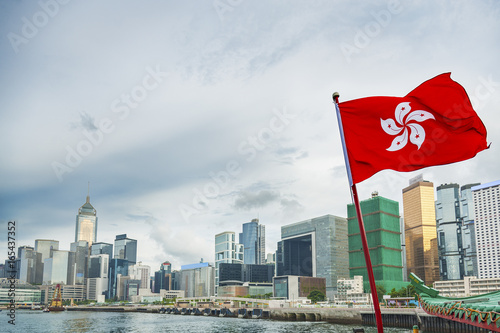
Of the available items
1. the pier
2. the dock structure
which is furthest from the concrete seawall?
the dock structure

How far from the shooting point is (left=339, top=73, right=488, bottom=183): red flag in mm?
13797

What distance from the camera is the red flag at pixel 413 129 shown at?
543 inches

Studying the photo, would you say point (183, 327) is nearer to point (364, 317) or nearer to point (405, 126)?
point (364, 317)

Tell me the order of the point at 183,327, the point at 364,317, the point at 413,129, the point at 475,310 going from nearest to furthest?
the point at 413,129 < the point at 475,310 < the point at 183,327 < the point at 364,317

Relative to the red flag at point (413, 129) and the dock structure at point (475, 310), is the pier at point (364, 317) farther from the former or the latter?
the red flag at point (413, 129)

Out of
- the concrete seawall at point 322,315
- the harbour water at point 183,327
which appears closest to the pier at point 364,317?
the concrete seawall at point 322,315

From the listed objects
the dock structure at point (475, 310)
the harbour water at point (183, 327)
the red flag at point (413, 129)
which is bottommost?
the harbour water at point (183, 327)

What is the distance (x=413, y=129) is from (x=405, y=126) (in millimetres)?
280

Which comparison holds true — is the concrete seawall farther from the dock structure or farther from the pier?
the dock structure

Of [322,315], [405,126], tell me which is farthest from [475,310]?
[322,315]

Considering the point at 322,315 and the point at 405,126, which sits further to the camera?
the point at 322,315

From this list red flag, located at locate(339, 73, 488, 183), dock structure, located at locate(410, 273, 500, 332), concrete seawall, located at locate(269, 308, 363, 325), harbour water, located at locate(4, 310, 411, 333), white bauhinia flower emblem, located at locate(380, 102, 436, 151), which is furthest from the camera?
concrete seawall, located at locate(269, 308, 363, 325)

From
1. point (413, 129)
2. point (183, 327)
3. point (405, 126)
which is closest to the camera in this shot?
point (413, 129)

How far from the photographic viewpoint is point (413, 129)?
46.0 ft
